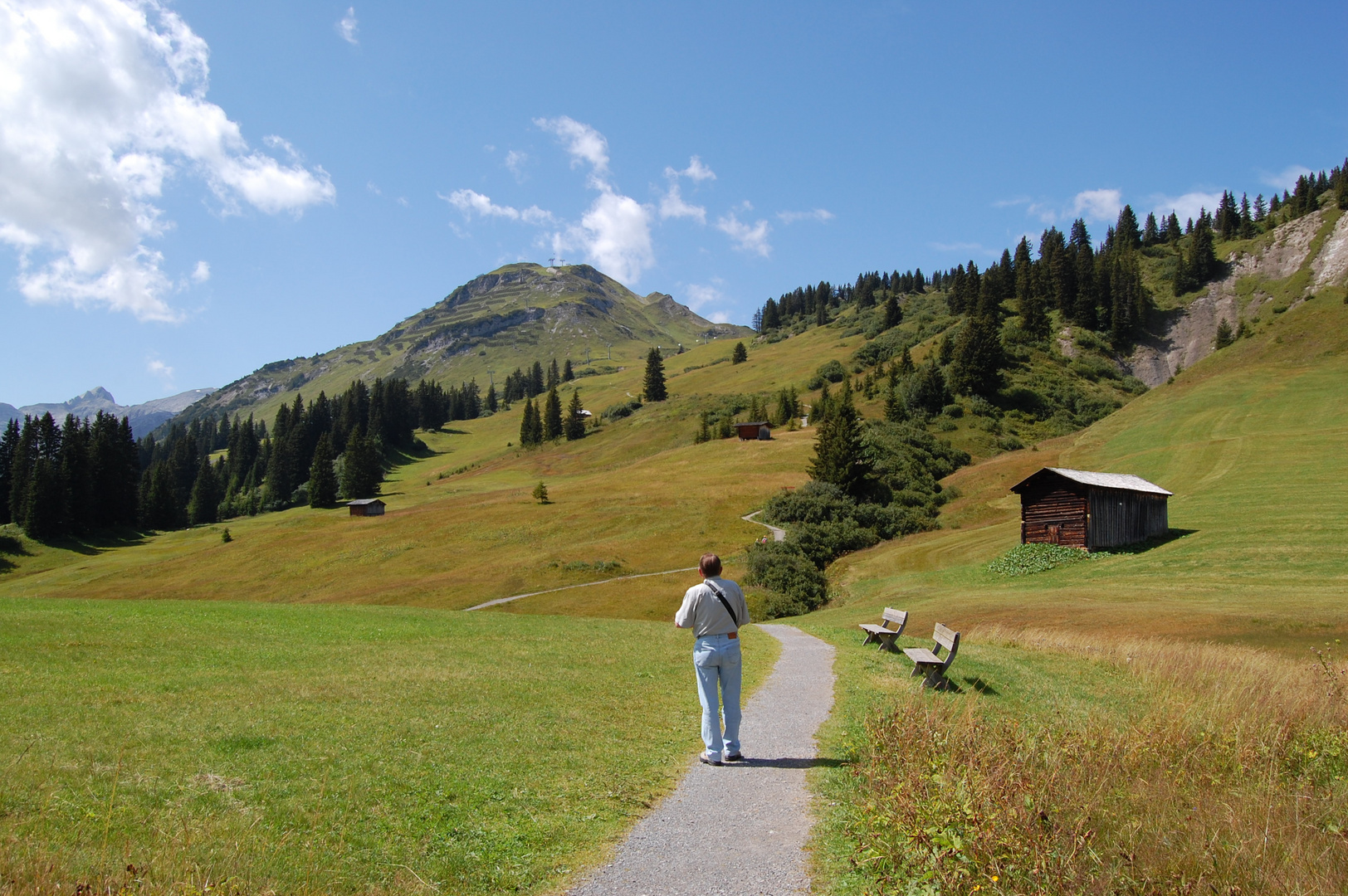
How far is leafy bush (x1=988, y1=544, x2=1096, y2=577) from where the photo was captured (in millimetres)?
45344

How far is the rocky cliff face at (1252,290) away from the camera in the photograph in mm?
139625

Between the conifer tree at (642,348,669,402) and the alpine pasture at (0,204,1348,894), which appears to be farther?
the conifer tree at (642,348,669,402)

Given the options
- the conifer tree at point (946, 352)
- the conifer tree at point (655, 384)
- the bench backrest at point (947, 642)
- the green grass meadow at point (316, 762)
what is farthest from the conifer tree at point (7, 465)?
the conifer tree at point (946, 352)

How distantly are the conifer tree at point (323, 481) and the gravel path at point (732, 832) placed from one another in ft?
435

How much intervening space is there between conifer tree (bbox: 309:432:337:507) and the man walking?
437 ft

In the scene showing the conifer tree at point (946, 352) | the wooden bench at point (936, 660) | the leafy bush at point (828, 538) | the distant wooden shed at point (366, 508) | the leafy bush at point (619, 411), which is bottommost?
the leafy bush at point (828, 538)

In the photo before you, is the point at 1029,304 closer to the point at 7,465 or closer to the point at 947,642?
the point at 947,642

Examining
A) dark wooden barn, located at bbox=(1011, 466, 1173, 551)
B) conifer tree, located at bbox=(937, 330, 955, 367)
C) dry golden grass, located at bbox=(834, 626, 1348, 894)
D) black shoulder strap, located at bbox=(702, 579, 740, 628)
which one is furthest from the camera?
conifer tree, located at bbox=(937, 330, 955, 367)

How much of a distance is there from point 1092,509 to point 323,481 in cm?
12079

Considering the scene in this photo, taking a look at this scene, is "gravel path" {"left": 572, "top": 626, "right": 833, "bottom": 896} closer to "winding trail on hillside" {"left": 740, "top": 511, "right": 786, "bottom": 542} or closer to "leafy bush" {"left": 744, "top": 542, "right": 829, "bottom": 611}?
"leafy bush" {"left": 744, "top": 542, "right": 829, "bottom": 611}

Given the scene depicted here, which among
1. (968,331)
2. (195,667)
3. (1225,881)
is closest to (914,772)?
(1225,881)

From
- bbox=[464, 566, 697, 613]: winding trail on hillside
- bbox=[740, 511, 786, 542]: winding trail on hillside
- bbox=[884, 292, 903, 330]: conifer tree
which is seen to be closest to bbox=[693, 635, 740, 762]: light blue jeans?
bbox=[464, 566, 697, 613]: winding trail on hillside

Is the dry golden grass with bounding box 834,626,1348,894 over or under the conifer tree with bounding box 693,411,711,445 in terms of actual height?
under

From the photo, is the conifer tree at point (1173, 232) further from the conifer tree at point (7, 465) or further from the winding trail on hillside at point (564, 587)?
the conifer tree at point (7, 465)
